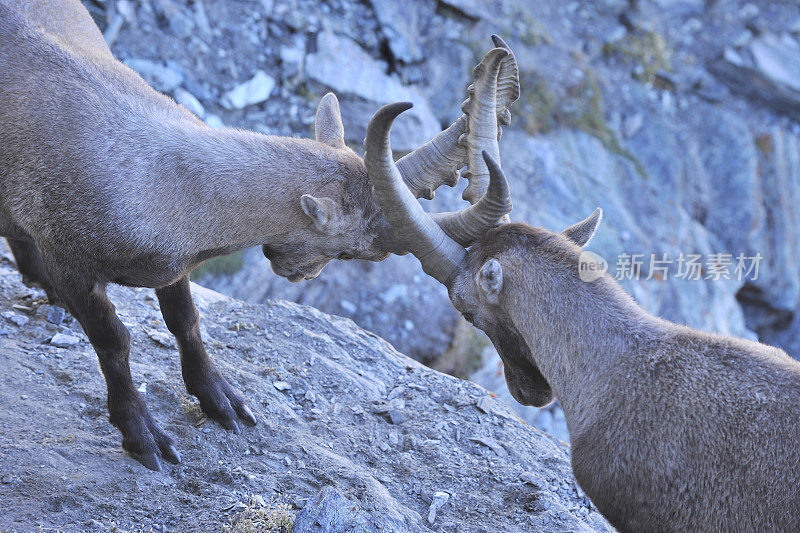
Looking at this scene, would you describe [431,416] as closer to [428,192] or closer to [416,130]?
[428,192]

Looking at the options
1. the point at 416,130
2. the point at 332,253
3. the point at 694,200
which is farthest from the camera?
the point at 694,200

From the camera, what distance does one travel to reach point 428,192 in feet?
19.1

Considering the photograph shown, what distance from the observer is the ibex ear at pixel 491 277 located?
4715 mm

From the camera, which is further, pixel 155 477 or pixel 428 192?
pixel 428 192

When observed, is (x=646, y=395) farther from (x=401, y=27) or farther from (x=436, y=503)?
(x=401, y=27)

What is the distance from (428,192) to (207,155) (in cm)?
159

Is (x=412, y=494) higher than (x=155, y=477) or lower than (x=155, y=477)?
lower

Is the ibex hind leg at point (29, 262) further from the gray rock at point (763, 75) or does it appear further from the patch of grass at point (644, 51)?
the gray rock at point (763, 75)

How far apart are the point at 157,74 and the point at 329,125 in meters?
5.59

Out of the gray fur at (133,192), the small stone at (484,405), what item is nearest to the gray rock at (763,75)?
the small stone at (484,405)

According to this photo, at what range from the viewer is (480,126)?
5.30 meters

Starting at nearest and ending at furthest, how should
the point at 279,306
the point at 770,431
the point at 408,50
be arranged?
the point at 770,431, the point at 279,306, the point at 408,50

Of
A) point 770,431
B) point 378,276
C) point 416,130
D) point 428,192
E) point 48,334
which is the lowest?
point 378,276

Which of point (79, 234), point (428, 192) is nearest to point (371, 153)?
point (428, 192)
